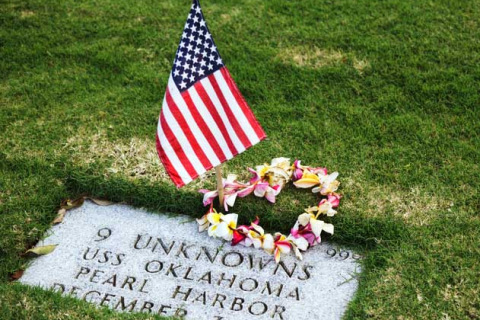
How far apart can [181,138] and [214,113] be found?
9.4 inches

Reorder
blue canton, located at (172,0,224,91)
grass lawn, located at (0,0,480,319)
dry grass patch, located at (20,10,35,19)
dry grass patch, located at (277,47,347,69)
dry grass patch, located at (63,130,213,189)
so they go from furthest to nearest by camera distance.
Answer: dry grass patch, located at (20,10,35,19) → dry grass patch, located at (277,47,347,69) → dry grass patch, located at (63,130,213,189) → grass lawn, located at (0,0,480,319) → blue canton, located at (172,0,224,91)

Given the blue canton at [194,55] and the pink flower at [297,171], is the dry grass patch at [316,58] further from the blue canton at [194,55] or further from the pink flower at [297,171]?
the blue canton at [194,55]

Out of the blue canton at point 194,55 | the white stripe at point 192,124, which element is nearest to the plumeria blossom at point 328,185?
the white stripe at point 192,124

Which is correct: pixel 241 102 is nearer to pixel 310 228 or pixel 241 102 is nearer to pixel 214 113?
pixel 214 113

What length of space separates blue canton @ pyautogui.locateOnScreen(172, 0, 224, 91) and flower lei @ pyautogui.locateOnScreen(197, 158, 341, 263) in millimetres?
912

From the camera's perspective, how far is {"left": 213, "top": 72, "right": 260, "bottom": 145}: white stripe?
10.7 ft

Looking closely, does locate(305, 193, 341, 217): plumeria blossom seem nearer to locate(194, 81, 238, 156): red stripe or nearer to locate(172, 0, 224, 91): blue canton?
locate(194, 81, 238, 156): red stripe

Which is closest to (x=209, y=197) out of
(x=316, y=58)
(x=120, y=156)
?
(x=120, y=156)

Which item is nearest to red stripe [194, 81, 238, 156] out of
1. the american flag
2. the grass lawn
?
the american flag

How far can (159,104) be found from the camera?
Result: 4.82 metres

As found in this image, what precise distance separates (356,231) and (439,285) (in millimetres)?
594

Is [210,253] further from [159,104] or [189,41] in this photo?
[159,104]

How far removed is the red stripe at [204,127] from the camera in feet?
10.6

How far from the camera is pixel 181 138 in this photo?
329 centimetres
